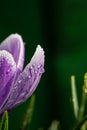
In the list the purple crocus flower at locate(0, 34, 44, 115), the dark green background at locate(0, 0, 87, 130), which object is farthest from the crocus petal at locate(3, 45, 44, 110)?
the dark green background at locate(0, 0, 87, 130)

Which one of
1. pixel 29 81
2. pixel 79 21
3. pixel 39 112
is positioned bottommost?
pixel 39 112

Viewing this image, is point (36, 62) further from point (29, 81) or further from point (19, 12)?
point (19, 12)

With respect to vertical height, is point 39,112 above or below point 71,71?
below

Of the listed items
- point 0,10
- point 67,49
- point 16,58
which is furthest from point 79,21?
point 16,58

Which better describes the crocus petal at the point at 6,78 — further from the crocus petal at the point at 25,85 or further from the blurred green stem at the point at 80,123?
the blurred green stem at the point at 80,123

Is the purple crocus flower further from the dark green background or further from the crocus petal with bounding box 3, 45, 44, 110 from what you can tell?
the dark green background

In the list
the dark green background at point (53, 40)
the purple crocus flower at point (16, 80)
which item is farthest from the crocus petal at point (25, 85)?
the dark green background at point (53, 40)

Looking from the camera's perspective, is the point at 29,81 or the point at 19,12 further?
the point at 19,12
